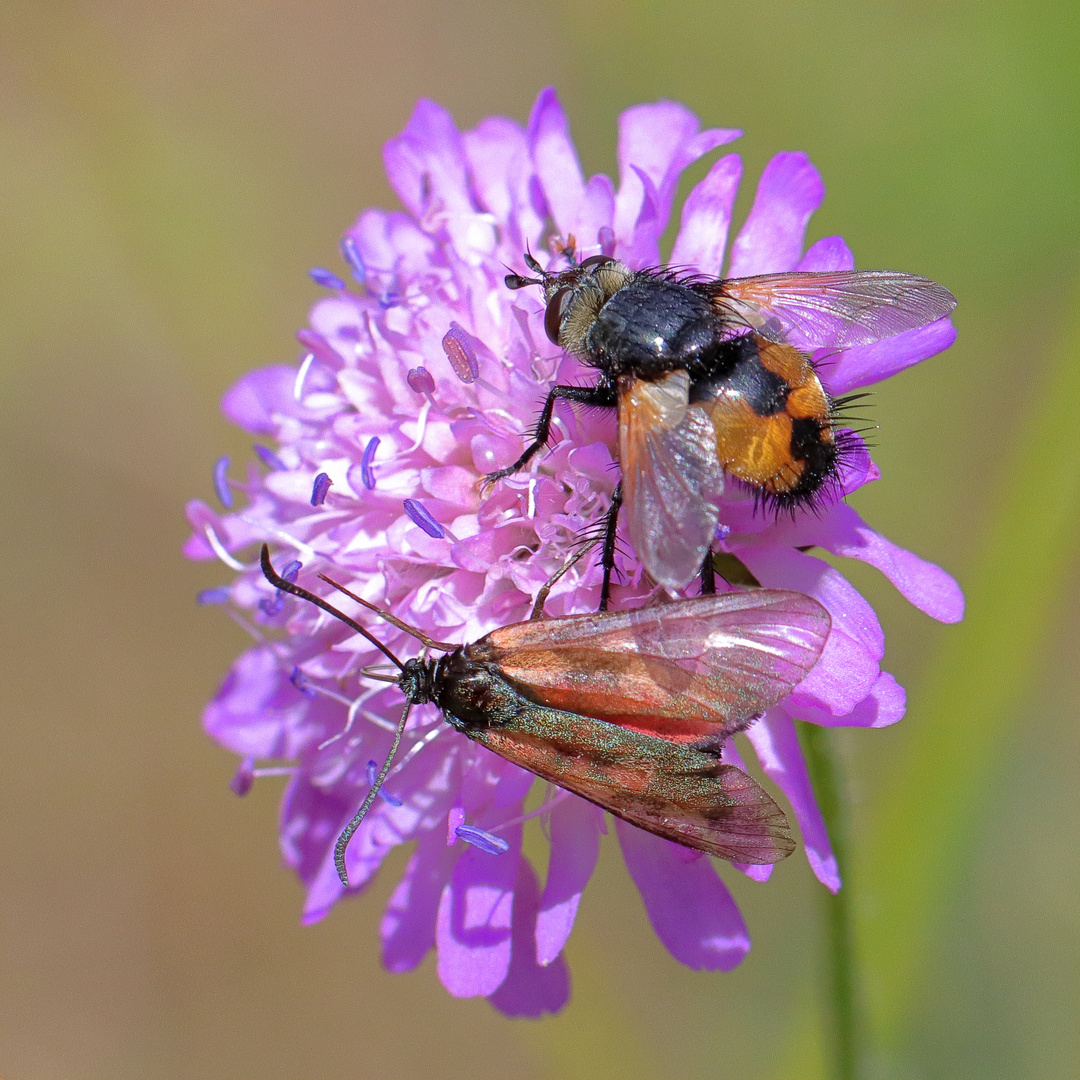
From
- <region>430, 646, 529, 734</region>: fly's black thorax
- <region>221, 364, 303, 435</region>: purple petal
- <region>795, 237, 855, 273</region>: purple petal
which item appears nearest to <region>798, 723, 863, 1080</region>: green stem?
<region>430, 646, 529, 734</region>: fly's black thorax

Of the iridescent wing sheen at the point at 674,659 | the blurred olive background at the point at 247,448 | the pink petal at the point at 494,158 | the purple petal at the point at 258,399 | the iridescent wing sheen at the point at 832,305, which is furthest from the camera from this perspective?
the blurred olive background at the point at 247,448

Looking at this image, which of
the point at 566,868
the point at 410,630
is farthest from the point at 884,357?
the point at 566,868

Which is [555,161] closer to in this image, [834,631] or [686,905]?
[834,631]

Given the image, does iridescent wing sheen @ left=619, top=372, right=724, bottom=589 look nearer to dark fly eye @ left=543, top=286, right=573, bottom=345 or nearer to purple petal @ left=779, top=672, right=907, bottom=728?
dark fly eye @ left=543, top=286, right=573, bottom=345

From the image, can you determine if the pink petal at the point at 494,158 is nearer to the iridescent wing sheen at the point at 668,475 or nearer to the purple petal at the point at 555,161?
the purple petal at the point at 555,161

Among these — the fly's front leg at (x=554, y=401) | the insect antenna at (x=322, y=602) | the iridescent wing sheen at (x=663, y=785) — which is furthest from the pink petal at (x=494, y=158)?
the iridescent wing sheen at (x=663, y=785)

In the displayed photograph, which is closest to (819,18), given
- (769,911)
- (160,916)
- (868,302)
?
(868,302)

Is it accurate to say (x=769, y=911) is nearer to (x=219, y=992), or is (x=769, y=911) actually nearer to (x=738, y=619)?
(x=219, y=992)
